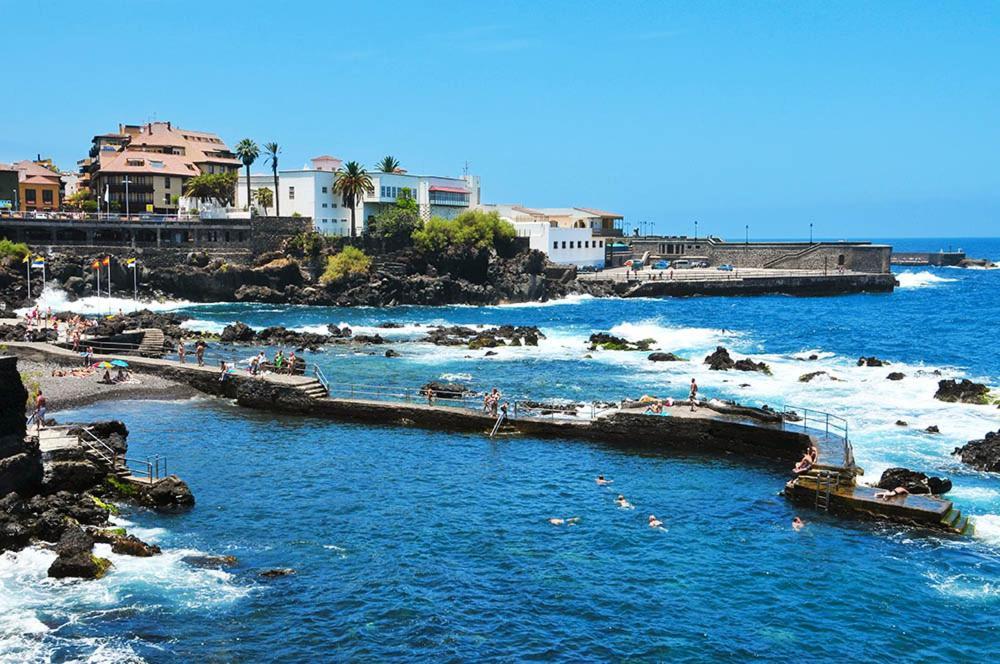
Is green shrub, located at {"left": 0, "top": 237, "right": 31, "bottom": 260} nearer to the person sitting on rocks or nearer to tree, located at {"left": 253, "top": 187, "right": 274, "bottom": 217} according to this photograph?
tree, located at {"left": 253, "top": 187, "right": 274, "bottom": 217}

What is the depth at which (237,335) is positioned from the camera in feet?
233

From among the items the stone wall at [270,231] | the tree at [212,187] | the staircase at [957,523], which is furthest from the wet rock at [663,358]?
the tree at [212,187]

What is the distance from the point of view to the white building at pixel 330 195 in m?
118

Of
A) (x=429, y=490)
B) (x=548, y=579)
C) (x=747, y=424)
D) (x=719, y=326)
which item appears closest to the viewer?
(x=548, y=579)

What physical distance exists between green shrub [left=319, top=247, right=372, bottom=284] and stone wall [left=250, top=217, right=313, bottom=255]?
6.44 metres

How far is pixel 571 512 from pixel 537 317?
65.6 meters

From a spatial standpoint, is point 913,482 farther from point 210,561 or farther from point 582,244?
point 582,244

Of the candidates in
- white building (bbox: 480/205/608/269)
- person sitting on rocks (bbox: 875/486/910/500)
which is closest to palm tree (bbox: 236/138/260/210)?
white building (bbox: 480/205/608/269)

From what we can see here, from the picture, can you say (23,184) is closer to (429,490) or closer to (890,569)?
(429,490)

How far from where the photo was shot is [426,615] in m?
23.2

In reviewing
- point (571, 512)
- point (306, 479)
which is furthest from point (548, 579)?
point (306, 479)

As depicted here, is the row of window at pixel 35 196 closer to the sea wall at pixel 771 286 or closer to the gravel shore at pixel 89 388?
the sea wall at pixel 771 286

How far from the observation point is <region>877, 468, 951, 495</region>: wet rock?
104 feet

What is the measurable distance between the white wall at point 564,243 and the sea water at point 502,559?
3178 inches
